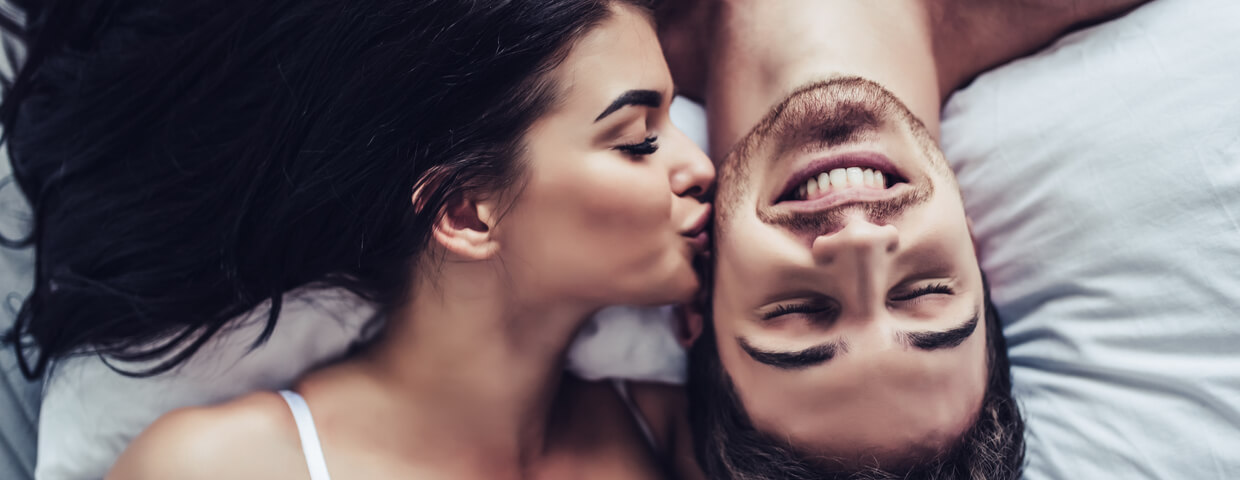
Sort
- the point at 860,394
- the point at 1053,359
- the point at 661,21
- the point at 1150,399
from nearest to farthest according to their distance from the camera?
the point at 860,394 < the point at 1150,399 < the point at 1053,359 < the point at 661,21

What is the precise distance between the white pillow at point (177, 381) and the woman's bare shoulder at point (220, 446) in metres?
0.11

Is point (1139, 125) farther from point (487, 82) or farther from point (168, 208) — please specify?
point (168, 208)

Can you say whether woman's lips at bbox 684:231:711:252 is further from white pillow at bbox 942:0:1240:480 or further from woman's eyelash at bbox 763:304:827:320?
white pillow at bbox 942:0:1240:480

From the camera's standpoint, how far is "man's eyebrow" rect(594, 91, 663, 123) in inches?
48.0

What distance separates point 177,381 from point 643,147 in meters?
1.02

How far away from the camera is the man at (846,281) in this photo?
1.19 meters

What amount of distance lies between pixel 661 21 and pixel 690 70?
0.43 feet

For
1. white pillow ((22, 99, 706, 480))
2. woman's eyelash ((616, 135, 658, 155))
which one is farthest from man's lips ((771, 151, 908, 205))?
white pillow ((22, 99, 706, 480))

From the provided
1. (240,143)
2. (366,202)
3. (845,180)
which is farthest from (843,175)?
(240,143)

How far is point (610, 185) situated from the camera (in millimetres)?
1225

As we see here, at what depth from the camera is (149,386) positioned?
4.89 ft

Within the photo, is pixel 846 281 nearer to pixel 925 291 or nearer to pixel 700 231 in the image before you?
pixel 925 291

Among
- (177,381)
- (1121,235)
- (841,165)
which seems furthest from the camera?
(177,381)

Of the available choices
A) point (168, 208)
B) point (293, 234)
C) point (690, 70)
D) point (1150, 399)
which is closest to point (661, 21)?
point (690, 70)
